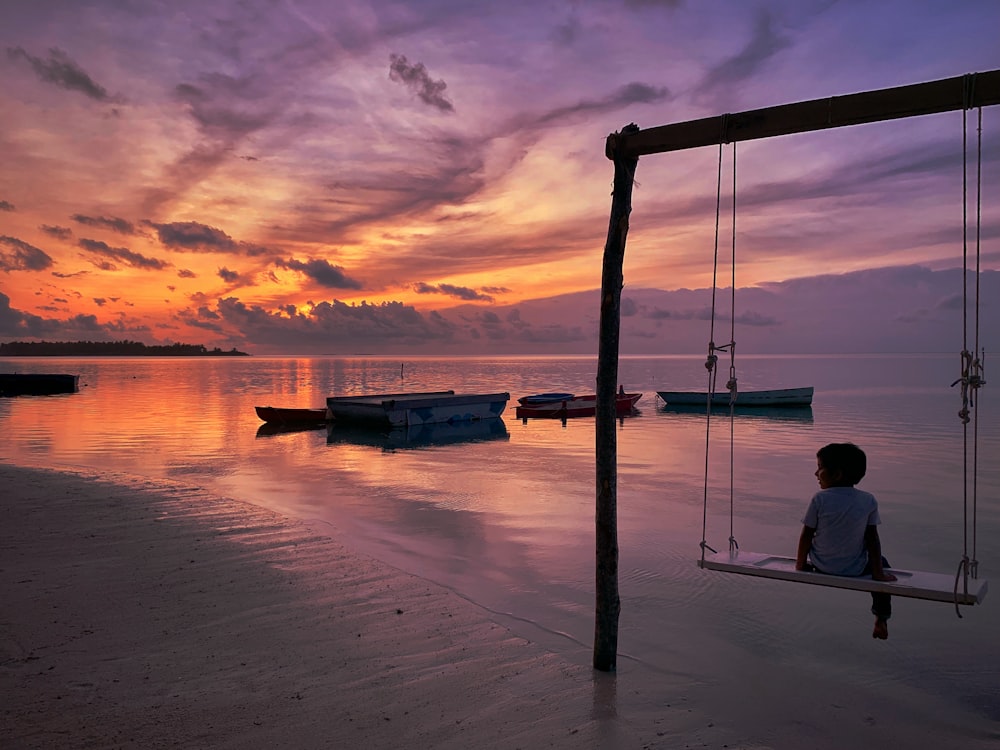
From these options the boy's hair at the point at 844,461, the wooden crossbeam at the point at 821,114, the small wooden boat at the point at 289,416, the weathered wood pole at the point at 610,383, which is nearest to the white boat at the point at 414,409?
the small wooden boat at the point at 289,416

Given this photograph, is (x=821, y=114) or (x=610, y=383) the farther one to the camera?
(x=610, y=383)

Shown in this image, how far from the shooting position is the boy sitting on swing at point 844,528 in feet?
16.8

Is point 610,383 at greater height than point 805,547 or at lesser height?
greater

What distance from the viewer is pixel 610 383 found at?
5871 mm

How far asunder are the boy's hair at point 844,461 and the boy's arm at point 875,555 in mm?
396

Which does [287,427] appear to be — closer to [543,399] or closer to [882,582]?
[543,399]

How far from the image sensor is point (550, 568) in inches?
397

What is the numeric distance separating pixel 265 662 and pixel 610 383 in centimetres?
387

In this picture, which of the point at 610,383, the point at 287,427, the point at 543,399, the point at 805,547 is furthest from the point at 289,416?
the point at 805,547

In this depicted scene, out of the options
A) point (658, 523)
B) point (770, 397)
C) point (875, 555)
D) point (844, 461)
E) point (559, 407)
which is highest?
point (844, 461)

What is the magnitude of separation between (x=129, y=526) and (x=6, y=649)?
184 inches

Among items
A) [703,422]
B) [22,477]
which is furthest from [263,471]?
[703,422]

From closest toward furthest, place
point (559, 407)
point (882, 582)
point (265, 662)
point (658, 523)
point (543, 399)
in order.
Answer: point (882, 582) < point (265, 662) < point (658, 523) < point (559, 407) < point (543, 399)

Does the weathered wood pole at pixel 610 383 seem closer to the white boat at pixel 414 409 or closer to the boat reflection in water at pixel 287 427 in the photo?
the white boat at pixel 414 409
